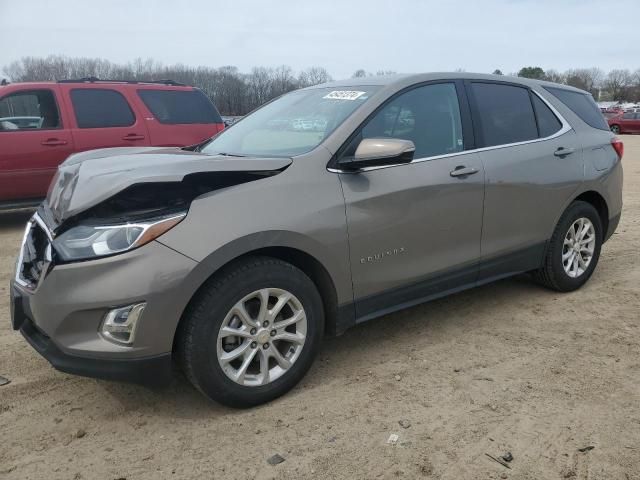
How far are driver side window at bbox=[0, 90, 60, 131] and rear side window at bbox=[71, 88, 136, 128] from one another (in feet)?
0.94

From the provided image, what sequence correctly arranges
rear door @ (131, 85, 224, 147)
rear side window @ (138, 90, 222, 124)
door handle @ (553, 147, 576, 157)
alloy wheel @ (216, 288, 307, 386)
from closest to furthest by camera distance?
1. alloy wheel @ (216, 288, 307, 386)
2. door handle @ (553, 147, 576, 157)
3. rear door @ (131, 85, 224, 147)
4. rear side window @ (138, 90, 222, 124)

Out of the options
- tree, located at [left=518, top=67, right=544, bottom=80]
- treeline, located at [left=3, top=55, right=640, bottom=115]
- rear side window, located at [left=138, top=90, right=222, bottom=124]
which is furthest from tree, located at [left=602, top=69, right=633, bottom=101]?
rear side window, located at [left=138, top=90, right=222, bottom=124]

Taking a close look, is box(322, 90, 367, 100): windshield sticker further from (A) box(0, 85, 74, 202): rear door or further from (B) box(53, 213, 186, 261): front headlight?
(A) box(0, 85, 74, 202): rear door

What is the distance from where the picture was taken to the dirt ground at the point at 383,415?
94.0 inches

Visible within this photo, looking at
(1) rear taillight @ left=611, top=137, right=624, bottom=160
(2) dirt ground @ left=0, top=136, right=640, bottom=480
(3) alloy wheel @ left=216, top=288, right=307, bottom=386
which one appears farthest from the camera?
(1) rear taillight @ left=611, top=137, right=624, bottom=160

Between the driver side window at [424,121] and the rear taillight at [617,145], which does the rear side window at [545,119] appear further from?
the driver side window at [424,121]

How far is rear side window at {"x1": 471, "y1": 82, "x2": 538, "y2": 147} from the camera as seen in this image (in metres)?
3.78

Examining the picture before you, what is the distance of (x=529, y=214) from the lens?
13.0 feet

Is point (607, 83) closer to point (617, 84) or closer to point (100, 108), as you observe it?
point (617, 84)

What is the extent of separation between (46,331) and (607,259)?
5.07m

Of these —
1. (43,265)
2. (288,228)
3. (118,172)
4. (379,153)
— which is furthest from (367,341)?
(43,265)

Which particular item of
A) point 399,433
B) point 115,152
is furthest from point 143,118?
point 399,433

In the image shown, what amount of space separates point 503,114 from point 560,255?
4.03 feet

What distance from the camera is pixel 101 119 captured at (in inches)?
291
